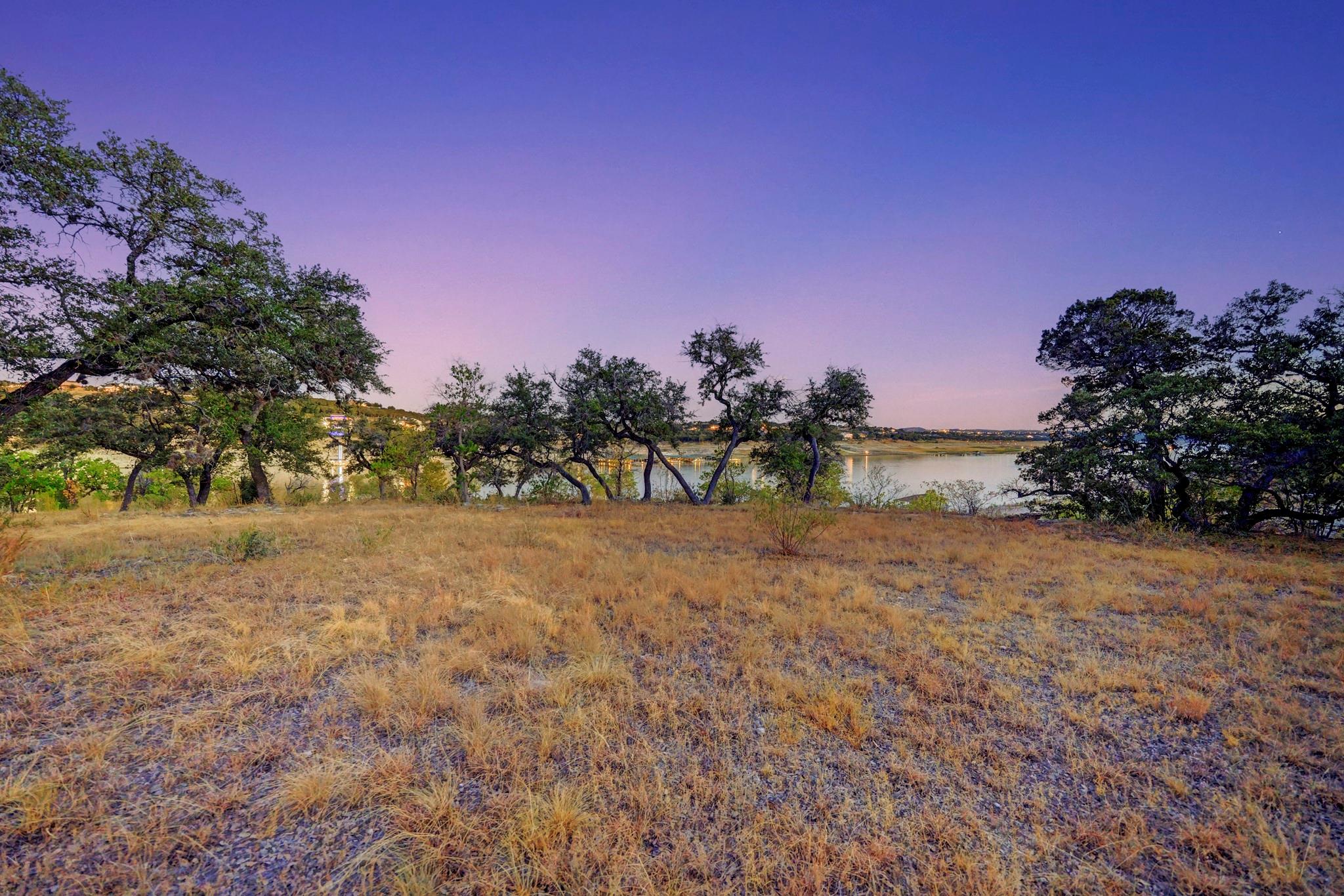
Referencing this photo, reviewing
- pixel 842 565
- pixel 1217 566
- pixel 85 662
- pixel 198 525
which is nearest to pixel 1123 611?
pixel 842 565

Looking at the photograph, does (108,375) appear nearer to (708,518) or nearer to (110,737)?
(110,737)

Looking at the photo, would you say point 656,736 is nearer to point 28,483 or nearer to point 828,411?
point 828,411

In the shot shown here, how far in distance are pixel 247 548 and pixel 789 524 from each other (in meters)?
10.8

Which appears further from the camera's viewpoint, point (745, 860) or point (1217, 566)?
point (1217, 566)

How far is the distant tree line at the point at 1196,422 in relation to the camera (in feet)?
38.3

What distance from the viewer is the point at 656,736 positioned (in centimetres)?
347

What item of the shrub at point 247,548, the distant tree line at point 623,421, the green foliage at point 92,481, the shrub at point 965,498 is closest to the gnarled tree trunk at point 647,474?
the distant tree line at point 623,421

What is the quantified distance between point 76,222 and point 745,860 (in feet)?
37.9

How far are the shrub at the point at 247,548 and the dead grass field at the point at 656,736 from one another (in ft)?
3.40

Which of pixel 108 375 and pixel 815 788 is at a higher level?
pixel 108 375

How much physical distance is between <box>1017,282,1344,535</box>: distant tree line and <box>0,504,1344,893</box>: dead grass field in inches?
253

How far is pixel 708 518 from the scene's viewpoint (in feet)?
52.2

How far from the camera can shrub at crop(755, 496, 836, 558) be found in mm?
10273

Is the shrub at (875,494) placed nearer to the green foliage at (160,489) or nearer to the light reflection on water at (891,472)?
the light reflection on water at (891,472)
